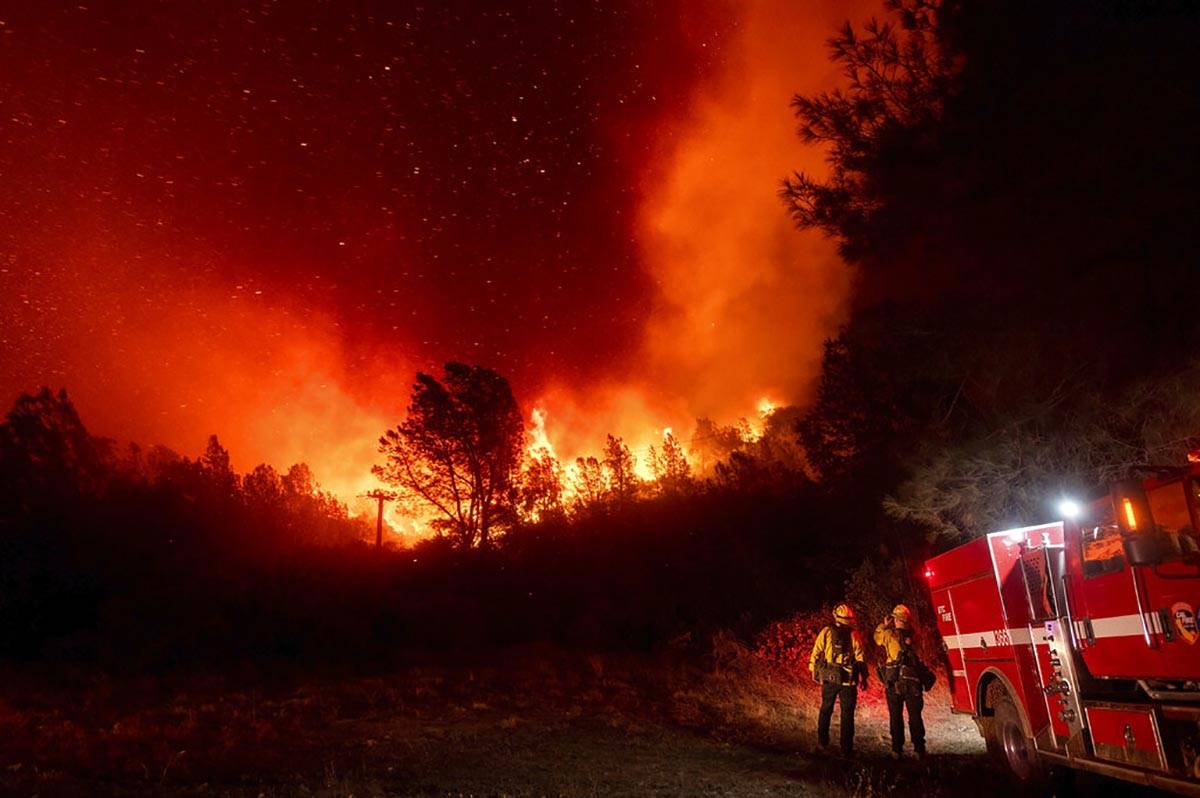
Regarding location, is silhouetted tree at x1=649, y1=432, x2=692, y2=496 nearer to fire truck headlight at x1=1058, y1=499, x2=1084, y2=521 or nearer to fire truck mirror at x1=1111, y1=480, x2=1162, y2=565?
fire truck headlight at x1=1058, y1=499, x2=1084, y2=521

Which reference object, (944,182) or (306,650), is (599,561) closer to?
(306,650)

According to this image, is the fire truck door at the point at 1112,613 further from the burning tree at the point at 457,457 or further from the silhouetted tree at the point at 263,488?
the silhouetted tree at the point at 263,488

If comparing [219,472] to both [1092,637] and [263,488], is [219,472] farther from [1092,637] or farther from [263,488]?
[1092,637]

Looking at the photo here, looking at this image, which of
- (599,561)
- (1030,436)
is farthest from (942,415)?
(599,561)

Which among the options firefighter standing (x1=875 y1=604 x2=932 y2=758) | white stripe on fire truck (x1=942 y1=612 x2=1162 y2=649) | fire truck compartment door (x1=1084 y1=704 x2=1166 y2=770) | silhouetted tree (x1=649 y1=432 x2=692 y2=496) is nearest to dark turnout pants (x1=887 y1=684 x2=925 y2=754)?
firefighter standing (x1=875 y1=604 x2=932 y2=758)

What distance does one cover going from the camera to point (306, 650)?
2188 centimetres

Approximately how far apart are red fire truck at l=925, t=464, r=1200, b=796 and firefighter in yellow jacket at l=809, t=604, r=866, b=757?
112 cm

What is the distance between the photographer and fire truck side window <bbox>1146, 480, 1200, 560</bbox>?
17.5 feet

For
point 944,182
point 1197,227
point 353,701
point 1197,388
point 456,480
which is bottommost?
point 353,701

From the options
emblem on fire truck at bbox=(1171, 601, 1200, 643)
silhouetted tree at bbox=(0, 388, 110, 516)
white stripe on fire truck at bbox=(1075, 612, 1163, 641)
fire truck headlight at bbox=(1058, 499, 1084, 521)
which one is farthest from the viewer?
silhouetted tree at bbox=(0, 388, 110, 516)

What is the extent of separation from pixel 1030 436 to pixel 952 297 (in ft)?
8.74

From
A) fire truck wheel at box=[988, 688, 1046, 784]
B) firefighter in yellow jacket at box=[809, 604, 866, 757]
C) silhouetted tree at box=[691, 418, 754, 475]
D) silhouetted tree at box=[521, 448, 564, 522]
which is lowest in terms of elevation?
fire truck wheel at box=[988, 688, 1046, 784]

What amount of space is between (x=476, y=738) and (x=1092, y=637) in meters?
7.32

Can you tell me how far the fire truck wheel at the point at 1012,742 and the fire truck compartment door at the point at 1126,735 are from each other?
1.16 meters
